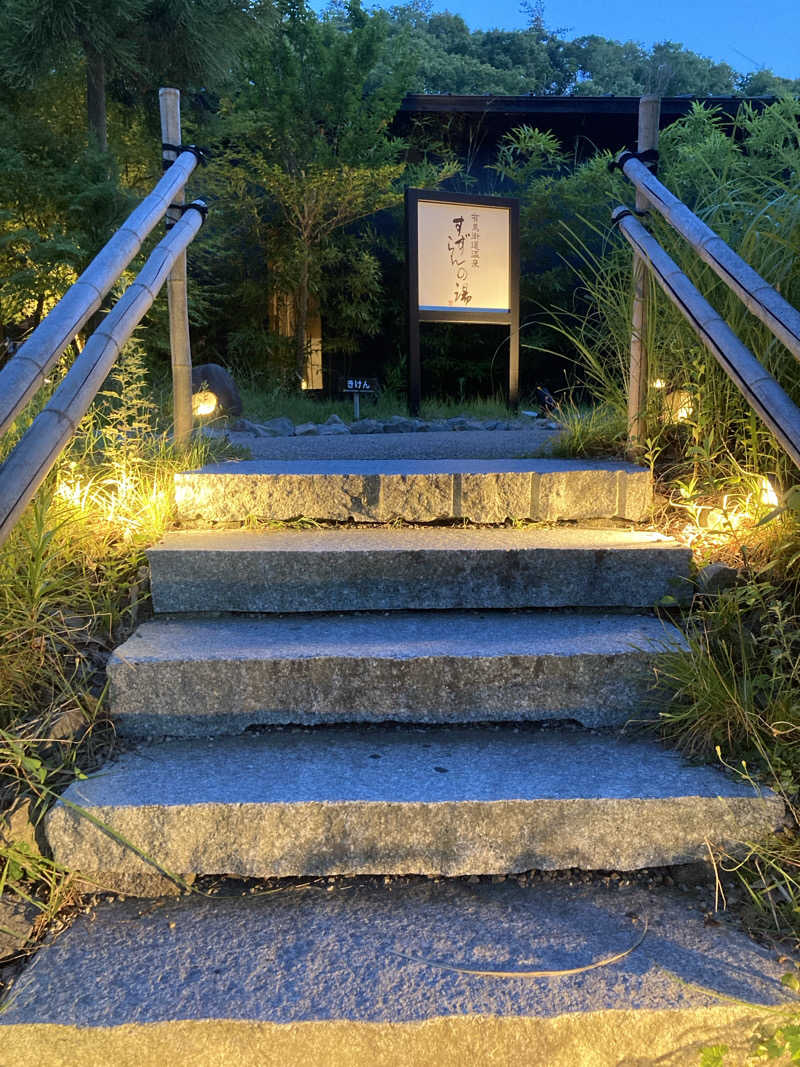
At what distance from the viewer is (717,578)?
77.5 inches

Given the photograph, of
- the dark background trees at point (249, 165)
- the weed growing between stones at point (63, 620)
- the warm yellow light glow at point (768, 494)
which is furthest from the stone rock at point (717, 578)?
the dark background trees at point (249, 165)

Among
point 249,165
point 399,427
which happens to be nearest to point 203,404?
point 399,427

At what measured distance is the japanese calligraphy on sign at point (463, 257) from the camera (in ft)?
21.7

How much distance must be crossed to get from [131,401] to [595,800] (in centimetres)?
199

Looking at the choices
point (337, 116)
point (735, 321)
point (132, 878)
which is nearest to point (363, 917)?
point (132, 878)

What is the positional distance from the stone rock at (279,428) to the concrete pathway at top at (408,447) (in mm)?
848

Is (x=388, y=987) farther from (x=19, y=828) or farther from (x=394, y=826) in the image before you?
(x=19, y=828)

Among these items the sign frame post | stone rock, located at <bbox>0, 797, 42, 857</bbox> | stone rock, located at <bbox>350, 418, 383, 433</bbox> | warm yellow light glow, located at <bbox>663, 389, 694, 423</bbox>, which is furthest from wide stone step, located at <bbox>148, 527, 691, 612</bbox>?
the sign frame post

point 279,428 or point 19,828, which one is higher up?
point 279,428

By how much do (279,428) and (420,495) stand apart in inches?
131

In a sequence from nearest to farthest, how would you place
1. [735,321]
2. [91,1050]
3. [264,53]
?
[91,1050], [735,321], [264,53]

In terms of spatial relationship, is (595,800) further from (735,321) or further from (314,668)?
(735,321)

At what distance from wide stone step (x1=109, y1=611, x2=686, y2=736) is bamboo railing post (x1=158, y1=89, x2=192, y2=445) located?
3.93 feet

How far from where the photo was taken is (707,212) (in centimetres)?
248
